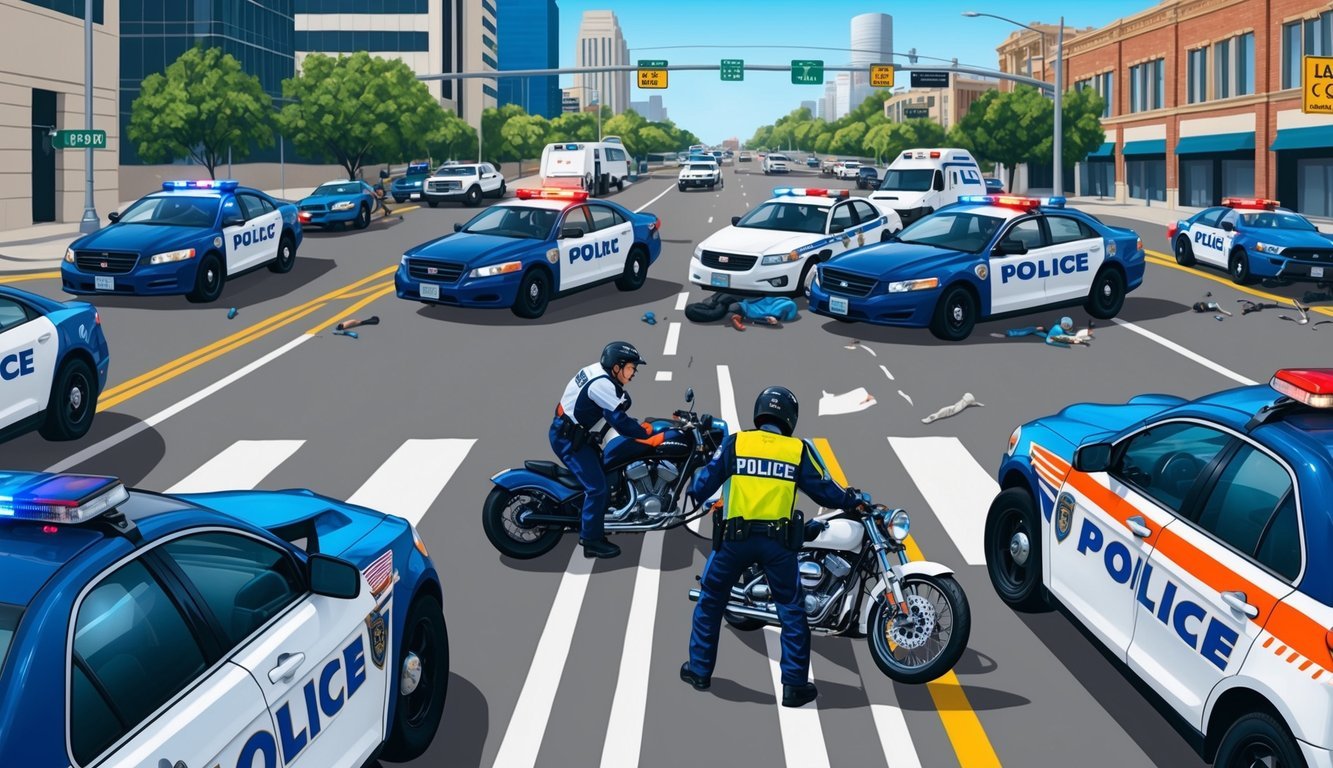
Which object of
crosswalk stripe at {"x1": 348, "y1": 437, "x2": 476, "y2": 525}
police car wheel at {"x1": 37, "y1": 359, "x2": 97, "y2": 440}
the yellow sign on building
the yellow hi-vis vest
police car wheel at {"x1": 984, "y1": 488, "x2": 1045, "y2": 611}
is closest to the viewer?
the yellow hi-vis vest

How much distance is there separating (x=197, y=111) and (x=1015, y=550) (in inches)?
1863

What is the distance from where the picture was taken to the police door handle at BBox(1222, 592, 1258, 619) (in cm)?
527

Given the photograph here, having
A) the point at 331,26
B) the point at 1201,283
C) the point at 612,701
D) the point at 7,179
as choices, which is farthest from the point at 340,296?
the point at 331,26

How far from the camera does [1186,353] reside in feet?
59.1

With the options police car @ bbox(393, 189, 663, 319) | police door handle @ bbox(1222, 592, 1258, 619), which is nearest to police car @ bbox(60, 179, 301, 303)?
police car @ bbox(393, 189, 663, 319)

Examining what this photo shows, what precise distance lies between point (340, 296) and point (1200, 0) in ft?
165

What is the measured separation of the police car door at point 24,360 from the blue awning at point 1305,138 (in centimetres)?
4782

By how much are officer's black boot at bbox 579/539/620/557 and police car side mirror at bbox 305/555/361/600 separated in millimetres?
4266

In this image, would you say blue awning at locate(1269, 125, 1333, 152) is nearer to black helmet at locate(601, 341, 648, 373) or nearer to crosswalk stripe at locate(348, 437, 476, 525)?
crosswalk stripe at locate(348, 437, 476, 525)

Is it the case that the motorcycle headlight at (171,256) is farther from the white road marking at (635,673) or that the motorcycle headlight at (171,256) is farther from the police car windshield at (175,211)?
the white road marking at (635,673)

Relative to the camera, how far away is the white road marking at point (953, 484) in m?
9.86

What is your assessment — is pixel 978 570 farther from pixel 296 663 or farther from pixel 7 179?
pixel 7 179

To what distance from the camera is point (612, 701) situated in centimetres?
695

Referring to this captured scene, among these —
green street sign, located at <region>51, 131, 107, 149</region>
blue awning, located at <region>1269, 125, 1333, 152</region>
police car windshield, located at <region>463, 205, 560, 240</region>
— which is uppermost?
blue awning, located at <region>1269, 125, 1333, 152</region>
